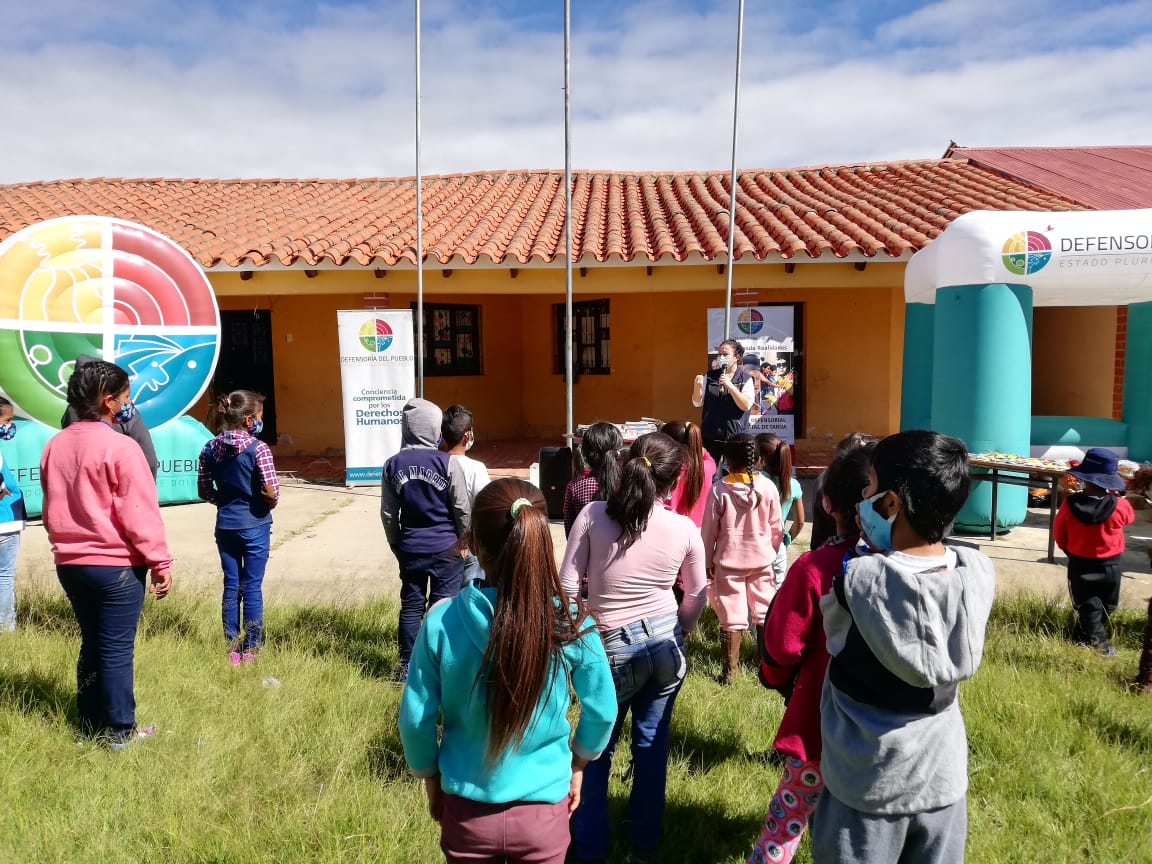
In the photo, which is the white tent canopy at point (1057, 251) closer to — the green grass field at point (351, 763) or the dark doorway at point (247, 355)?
the green grass field at point (351, 763)

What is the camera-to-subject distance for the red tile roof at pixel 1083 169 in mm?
10633

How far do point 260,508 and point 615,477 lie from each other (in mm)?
2290

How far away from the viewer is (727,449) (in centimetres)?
381

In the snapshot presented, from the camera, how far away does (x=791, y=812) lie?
2215mm

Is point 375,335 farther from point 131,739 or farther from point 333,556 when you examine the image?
point 131,739

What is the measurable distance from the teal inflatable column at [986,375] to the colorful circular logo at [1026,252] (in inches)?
6.6

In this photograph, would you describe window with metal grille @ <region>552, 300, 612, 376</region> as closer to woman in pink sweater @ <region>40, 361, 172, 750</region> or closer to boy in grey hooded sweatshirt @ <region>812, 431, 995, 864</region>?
woman in pink sweater @ <region>40, 361, 172, 750</region>

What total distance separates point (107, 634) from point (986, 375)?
6429mm

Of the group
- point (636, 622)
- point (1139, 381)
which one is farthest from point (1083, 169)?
point (636, 622)

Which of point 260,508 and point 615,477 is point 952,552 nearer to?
point 615,477

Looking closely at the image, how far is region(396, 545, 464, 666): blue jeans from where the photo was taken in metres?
3.73

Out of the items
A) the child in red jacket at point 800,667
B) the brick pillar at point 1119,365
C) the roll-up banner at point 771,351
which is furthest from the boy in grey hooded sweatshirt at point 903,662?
the brick pillar at point 1119,365

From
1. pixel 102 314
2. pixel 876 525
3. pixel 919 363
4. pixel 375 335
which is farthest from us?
pixel 375 335

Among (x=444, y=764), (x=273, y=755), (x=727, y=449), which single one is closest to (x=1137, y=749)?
(x=727, y=449)
